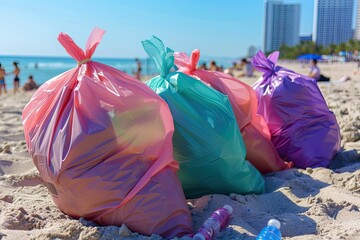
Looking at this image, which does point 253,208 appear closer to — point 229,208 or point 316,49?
point 229,208

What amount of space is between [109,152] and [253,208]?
736mm

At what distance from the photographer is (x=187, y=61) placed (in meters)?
2.20

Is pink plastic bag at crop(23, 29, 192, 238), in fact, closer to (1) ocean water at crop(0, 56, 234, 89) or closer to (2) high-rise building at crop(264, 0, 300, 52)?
(1) ocean water at crop(0, 56, 234, 89)

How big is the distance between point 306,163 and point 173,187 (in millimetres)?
1199

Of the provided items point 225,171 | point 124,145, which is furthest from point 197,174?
point 124,145

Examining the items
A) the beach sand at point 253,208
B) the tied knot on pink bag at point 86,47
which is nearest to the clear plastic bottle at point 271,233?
the beach sand at point 253,208

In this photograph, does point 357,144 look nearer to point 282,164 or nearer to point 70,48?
point 282,164

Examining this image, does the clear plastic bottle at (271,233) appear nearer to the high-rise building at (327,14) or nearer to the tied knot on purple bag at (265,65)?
the tied knot on purple bag at (265,65)

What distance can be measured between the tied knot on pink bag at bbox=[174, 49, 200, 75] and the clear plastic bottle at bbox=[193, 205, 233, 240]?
→ 0.85 m

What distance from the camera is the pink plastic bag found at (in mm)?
1438

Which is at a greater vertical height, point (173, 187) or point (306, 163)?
point (173, 187)

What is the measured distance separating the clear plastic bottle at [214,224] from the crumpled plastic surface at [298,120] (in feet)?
3.31

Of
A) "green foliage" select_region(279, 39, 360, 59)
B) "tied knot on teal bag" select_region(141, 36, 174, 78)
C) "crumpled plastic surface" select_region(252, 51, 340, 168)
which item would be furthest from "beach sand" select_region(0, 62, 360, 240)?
"green foliage" select_region(279, 39, 360, 59)

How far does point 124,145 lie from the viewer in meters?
1.48
